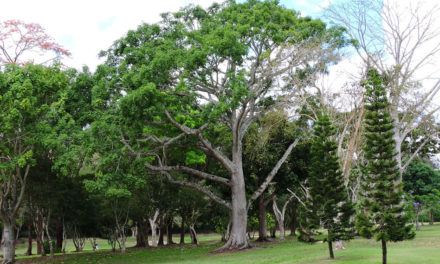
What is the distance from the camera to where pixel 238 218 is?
23.0 m

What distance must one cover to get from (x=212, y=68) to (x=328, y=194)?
8204 millimetres

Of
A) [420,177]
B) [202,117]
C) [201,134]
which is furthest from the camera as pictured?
[420,177]

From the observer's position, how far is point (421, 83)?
2031 cm

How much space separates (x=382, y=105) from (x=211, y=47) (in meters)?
8.06

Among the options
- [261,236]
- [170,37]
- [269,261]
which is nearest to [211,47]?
[170,37]

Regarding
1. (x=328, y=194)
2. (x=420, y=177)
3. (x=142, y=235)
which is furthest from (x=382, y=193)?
(x=420, y=177)

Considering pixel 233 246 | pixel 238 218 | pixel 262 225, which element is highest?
pixel 238 218

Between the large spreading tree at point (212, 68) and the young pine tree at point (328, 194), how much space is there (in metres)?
4.54

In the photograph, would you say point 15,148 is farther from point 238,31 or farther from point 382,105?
point 382,105

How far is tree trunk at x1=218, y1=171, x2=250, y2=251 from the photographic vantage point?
22469 mm

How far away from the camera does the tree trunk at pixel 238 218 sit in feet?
73.7

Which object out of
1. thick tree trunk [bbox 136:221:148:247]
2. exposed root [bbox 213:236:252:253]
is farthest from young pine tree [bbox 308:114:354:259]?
thick tree trunk [bbox 136:221:148:247]

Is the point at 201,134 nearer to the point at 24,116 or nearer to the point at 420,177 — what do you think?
the point at 24,116

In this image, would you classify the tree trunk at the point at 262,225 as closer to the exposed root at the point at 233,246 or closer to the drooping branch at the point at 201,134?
the exposed root at the point at 233,246
